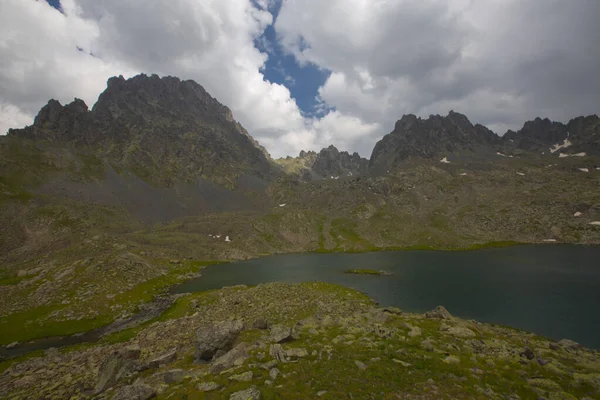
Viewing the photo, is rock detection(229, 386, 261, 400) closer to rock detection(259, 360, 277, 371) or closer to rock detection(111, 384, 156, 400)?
rock detection(259, 360, 277, 371)

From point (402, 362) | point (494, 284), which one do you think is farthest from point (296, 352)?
point (494, 284)

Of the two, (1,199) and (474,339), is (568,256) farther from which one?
(1,199)

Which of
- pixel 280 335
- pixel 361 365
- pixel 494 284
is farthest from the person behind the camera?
pixel 494 284

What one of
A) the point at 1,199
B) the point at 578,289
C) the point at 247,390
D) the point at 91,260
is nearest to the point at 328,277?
the point at 578,289

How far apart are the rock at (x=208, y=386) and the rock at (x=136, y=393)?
3.17m

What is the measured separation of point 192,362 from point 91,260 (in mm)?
80896

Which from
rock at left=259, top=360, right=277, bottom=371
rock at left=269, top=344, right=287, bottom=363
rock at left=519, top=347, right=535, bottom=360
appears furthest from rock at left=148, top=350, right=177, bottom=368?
rock at left=519, top=347, right=535, bottom=360

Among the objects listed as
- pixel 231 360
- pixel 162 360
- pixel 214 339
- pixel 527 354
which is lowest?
pixel 162 360

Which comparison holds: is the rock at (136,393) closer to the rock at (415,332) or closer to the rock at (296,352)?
the rock at (296,352)

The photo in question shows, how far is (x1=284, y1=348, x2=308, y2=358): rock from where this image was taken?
21966 mm

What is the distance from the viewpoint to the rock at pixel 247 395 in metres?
15.4

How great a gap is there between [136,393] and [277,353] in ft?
31.7

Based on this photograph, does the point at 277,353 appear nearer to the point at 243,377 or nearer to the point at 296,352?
the point at 296,352

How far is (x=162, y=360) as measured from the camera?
26047 millimetres
